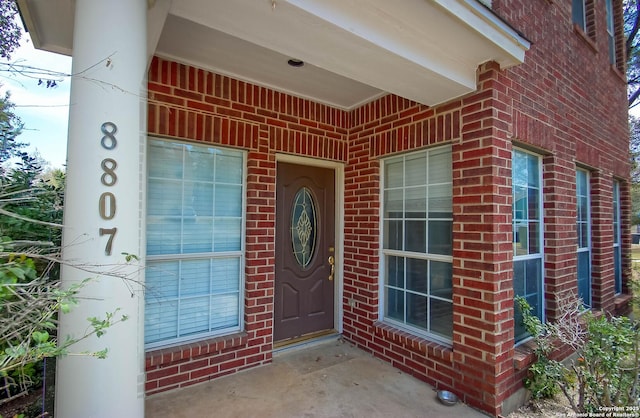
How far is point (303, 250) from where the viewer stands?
150 inches

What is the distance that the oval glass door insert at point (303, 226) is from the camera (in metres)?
3.77

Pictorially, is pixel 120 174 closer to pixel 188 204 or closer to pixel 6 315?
pixel 6 315

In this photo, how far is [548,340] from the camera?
9.53 feet

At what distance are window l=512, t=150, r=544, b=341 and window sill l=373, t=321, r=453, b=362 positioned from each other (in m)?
0.78

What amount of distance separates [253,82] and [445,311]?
2.92 meters

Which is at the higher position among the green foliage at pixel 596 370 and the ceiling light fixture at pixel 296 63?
the ceiling light fixture at pixel 296 63

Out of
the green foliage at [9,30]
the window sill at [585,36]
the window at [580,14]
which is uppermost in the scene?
the window at [580,14]


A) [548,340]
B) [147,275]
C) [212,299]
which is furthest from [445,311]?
[147,275]

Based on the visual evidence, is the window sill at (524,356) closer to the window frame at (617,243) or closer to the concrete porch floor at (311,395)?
the concrete porch floor at (311,395)

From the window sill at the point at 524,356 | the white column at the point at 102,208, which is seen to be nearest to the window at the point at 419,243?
the window sill at the point at 524,356

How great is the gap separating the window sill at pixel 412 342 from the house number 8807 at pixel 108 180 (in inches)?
107

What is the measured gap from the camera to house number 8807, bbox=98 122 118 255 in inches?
A: 53.9

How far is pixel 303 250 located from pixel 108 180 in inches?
103

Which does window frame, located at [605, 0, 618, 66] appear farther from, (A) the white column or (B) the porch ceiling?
(A) the white column
